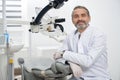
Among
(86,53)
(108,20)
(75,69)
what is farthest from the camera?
(108,20)

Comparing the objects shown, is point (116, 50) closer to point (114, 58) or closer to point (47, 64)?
point (114, 58)

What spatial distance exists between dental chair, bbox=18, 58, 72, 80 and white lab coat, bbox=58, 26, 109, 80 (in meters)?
0.13

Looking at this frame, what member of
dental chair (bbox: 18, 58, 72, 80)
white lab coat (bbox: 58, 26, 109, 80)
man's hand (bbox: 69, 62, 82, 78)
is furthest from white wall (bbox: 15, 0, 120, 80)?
man's hand (bbox: 69, 62, 82, 78)

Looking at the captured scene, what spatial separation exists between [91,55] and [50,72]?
1.22ft

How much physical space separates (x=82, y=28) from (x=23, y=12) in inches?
58.7

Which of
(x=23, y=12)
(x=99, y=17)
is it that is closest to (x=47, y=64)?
(x=23, y=12)

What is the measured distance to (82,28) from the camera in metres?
1.94

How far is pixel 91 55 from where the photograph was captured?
5.70ft

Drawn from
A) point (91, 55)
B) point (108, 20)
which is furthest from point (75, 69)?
point (108, 20)

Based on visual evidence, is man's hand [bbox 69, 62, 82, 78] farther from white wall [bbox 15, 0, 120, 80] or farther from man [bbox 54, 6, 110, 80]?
white wall [bbox 15, 0, 120, 80]

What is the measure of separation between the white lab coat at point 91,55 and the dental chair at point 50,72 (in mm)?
134

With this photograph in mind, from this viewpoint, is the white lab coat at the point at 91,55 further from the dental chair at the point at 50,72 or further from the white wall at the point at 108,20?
the white wall at the point at 108,20

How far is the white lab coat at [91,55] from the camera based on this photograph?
173 cm

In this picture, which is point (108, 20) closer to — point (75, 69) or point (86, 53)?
point (86, 53)
